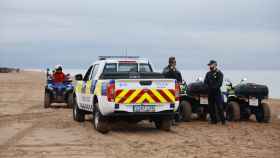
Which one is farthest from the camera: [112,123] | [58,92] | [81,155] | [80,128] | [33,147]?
[58,92]

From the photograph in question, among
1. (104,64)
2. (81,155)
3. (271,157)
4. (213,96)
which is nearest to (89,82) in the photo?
(104,64)

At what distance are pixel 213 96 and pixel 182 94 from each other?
45.1 inches

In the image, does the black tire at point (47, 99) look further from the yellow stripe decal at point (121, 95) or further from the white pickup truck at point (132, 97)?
the yellow stripe decal at point (121, 95)

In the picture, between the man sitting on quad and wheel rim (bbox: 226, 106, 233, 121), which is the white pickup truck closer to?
wheel rim (bbox: 226, 106, 233, 121)

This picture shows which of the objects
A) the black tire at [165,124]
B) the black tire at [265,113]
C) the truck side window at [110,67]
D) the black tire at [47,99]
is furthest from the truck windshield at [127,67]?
the black tire at [47,99]

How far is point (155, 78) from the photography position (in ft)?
45.4

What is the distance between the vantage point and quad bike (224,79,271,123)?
17.1 metres

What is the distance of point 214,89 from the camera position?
16312 millimetres

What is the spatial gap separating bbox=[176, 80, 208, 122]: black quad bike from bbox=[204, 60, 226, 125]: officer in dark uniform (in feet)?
1.67

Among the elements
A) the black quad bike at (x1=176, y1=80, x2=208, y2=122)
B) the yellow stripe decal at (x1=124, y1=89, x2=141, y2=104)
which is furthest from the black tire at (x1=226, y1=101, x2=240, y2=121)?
the yellow stripe decal at (x1=124, y1=89, x2=141, y2=104)

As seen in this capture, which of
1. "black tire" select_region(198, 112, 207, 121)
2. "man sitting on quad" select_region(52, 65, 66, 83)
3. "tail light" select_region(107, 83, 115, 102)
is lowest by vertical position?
"black tire" select_region(198, 112, 207, 121)

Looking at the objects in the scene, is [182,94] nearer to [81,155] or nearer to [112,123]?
[112,123]

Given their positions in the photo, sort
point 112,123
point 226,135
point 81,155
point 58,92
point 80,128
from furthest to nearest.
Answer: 1. point 58,92
2. point 112,123
3. point 80,128
4. point 226,135
5. point 81,155

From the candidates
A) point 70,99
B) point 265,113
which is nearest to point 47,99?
point 70,99
